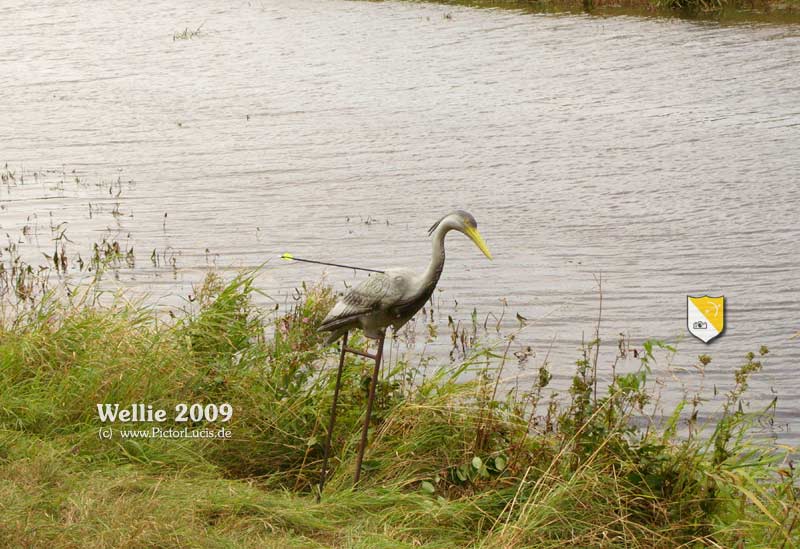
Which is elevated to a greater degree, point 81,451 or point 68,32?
point 68,32

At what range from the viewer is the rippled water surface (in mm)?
11031

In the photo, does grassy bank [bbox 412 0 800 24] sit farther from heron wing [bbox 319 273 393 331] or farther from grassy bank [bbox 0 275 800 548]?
heron wing [bbox 319 273 393 331]

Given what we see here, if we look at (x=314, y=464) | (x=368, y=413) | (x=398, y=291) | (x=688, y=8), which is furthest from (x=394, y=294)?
(x=688, y=8)

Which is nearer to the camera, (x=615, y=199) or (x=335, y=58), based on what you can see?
(x=615, y=199)

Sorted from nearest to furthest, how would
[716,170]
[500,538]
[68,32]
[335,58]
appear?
[500,538] → [716,170] → [335,58] → [68,32]

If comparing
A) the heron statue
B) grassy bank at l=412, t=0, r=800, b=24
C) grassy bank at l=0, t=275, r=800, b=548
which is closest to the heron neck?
the heron statue

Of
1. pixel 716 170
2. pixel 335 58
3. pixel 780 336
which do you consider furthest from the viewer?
pixel 335 58

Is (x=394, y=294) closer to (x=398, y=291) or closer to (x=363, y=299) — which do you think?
(x=398, y=291)

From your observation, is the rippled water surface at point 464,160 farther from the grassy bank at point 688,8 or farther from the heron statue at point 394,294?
the heron statue at point 394,294

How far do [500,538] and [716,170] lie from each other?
1146cm

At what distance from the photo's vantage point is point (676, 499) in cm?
566

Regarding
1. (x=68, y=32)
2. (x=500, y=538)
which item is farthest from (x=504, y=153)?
(x=68, y=32)

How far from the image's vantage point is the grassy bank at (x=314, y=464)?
518 cm

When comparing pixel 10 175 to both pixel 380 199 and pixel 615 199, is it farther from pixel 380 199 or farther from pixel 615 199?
pixel 615 199
